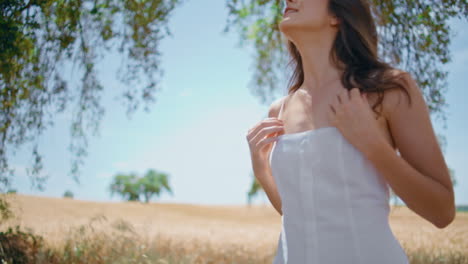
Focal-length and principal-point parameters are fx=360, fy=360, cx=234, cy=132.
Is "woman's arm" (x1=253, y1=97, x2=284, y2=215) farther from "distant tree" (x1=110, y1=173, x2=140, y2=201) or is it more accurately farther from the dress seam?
"distant tree" (x1=110, y1=173, x2=140, y2=201)

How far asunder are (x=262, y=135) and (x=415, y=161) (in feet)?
2.66

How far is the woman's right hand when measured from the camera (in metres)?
2.10

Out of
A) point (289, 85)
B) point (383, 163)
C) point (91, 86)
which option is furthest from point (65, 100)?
point (383, 163)

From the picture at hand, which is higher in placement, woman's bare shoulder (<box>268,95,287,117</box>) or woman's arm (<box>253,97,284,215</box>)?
woman's bare shoulder (<box>268,95,287,117</box>)

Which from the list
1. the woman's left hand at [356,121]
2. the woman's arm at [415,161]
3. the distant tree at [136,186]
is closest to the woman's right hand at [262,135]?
the woman's left hand at [356,121]

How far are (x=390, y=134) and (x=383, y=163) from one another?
0.74 ft

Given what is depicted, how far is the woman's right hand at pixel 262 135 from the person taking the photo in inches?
82.5

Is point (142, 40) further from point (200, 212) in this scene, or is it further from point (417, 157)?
point (200, 212)

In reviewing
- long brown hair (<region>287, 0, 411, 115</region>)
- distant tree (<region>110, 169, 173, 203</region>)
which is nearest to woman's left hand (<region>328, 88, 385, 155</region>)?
long brown hair (<region>287, 0, 411, 115</region>)

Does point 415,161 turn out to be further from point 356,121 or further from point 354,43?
point 354,43

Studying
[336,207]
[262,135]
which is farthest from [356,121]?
[262,135]

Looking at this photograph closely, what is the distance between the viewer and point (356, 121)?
5.49 ft

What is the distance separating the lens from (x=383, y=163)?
5.46ft

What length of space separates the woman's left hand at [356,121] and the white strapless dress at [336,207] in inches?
2.9
